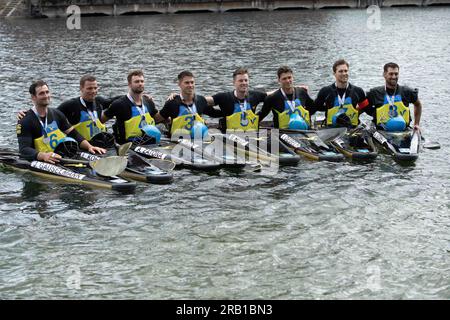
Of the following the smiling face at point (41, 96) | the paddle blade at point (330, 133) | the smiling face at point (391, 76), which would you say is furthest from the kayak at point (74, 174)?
the smiling face at point (391, 76)

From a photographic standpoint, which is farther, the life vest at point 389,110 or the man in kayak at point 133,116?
the life vest at point 389,110

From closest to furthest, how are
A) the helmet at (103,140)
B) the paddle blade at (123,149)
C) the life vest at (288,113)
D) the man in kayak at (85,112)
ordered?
1. the paddle blade at (123,149)
2. the man in kayak at (85,112)
3. the helmet at (103,140)
4. the life vest at (288,113)

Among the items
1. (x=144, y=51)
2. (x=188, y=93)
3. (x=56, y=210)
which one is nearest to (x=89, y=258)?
(x=56, y=210)

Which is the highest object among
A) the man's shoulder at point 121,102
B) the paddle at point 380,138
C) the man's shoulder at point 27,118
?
the man's shoulder at point 121,102

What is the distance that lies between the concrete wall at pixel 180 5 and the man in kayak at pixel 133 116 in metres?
46.8

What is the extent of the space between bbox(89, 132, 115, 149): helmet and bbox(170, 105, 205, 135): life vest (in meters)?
1.62

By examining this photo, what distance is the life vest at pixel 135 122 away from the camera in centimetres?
1620

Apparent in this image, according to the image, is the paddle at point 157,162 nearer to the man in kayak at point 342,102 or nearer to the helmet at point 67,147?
the helmet at point 67,147

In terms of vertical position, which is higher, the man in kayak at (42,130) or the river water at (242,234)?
the man in kayak at (42,130)

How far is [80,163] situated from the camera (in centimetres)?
1498

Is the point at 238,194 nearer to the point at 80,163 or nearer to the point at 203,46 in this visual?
the point at 80,163

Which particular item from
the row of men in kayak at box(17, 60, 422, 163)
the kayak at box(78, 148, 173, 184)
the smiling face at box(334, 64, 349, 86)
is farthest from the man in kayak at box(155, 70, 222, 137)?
the smiling face at box(334, 64, 349, 86)

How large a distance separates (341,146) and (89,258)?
7605 mm

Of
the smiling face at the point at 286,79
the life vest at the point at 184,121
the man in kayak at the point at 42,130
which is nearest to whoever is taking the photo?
the man in kayak at the point at 42,130
